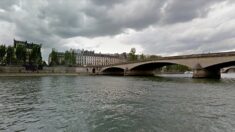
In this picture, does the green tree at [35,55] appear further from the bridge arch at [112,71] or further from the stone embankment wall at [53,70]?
the bridge arch at [112,71]

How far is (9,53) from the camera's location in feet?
303

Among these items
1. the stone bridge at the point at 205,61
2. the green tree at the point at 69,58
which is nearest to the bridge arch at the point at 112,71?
the green tree at the point at 69,58

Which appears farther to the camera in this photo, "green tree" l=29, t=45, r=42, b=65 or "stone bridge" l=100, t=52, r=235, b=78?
"green tree" l=29, t=45, r=42, b=65

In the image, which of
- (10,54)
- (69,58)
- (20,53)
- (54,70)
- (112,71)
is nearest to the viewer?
(10,54)

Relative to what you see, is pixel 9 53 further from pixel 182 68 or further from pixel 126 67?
pixel 182 68

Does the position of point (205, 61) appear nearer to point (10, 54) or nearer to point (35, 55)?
point (35, 55)

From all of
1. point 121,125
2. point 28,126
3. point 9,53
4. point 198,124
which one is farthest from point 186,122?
point 9,53

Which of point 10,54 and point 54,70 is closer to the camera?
point 10,54

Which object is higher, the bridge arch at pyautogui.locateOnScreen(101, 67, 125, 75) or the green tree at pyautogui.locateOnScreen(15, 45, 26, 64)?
the green tree at pyautogui.locateOnScreen(15, 45, 26, 64)

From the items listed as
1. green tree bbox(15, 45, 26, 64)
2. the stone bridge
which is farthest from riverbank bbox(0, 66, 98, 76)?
the stone bridge

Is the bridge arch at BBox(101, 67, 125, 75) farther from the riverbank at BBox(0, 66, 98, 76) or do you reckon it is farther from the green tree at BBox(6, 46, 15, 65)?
the green tree at BBox(6, 46, 15, 65)

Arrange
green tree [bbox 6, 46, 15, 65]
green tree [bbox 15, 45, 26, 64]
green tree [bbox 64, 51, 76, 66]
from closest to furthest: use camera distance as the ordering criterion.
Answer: green tree [bbox 6, 46, 15, 65] < green tree [bbox 15, 45, 26, 64] < green tree [bbox 64, 51, 76, 66]

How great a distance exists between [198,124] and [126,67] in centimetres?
7789

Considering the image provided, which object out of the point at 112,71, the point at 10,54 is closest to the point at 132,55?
the point at 112,71
